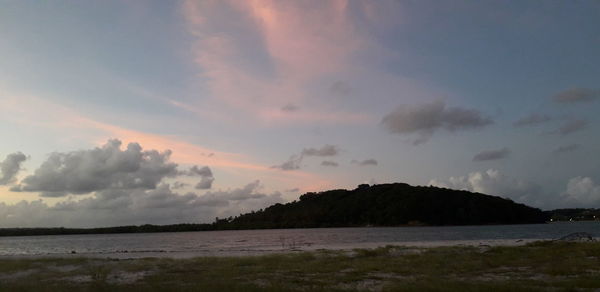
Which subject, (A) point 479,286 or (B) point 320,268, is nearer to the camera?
(A) point 479,286

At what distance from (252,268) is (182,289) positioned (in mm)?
14478

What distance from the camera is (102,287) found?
2317cm

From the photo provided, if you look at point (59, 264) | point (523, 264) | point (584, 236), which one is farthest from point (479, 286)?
point (584, 236)

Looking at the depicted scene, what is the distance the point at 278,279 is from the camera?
28500mm

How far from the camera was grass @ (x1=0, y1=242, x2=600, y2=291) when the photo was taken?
75.2 feet

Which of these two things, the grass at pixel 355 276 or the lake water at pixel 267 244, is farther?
the lake water at pixel 267 244

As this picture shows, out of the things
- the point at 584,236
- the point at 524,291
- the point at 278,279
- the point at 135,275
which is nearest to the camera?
the point at 524,291

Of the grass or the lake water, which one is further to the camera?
the lake water

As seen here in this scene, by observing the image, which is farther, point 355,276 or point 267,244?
point 267,244

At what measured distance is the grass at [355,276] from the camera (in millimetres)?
22906

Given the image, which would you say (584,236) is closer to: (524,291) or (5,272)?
(524,291)

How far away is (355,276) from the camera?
2958 centimetres

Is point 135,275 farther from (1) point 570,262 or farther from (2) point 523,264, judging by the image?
(1) point 570,262

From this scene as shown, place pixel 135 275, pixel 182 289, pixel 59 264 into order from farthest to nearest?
pixel 59 264 < pixel 135 275 < pixel 182 289
